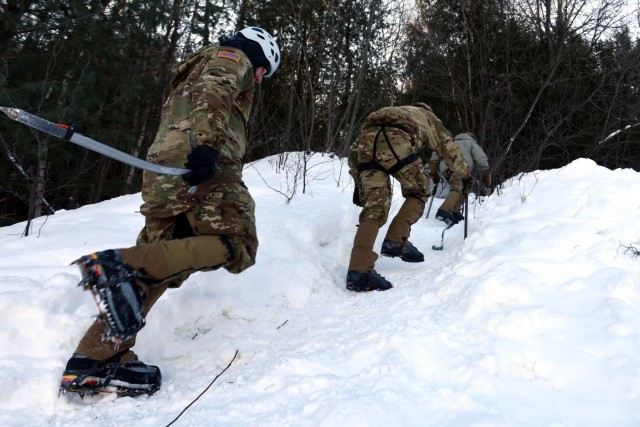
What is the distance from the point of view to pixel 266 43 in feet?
8.37

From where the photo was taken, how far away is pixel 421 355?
206 centimetres

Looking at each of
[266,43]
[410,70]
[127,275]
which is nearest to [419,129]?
[266,43]

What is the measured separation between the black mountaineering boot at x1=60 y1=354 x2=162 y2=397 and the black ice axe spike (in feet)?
2.72

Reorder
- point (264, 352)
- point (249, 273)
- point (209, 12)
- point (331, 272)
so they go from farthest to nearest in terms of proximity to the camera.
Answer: point (209, 12)
point (331, 272)
point (249, 273)
point (264, 352)

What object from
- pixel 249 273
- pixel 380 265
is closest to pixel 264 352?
pixel 249 273

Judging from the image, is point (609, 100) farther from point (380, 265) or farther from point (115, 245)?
point (115, 245)

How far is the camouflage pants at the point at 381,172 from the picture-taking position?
12.7 ft

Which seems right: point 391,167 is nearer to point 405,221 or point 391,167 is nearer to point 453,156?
point 405,221

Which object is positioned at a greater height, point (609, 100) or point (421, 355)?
point (609, 100)

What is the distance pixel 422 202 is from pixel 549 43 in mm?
12158

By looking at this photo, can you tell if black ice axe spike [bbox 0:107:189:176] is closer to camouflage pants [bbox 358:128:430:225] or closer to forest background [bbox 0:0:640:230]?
camouflage pants [bbox 358:128:430:225]

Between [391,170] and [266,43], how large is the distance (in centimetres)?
176

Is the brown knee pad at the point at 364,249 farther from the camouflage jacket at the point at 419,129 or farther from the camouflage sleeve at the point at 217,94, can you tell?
the camouflage sleeve at the point at 217,94

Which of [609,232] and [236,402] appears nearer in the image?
[236,402]
